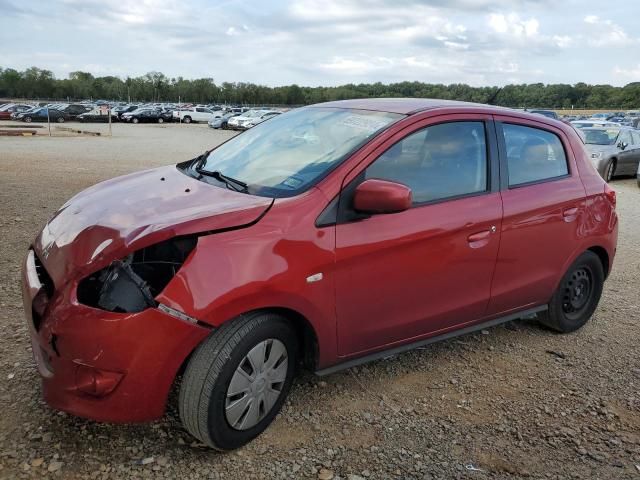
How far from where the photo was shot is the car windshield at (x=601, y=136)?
50.6 feet

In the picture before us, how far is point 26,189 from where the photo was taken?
9195 millimetres

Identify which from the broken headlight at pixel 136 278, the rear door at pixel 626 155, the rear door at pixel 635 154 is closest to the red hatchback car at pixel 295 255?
the broken headlight at pixel 136 278

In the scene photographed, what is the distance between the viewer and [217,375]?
8.41 ft

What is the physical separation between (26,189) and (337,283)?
8066mm

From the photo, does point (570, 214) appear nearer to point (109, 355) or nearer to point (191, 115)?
point (109, 355)

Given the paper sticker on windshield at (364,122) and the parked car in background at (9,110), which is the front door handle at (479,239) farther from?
the parked car in background at (9,110)

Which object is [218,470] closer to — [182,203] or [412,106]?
[182,203]

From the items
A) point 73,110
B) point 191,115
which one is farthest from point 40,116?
point 191,115

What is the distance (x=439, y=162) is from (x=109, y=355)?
219 cm

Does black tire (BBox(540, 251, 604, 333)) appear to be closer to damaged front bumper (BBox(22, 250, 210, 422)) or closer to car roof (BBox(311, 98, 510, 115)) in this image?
car roof (BBox(311, 98, 510, 115))

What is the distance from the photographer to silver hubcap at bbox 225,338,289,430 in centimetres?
268

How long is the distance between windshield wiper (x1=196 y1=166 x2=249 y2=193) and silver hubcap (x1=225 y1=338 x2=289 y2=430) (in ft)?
2.93

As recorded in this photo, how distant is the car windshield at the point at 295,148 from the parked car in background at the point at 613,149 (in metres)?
12.6

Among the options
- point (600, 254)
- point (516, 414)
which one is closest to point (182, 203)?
point (516, 414)
